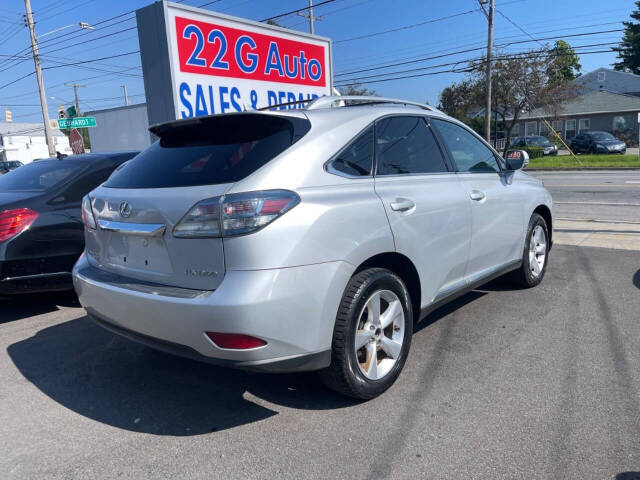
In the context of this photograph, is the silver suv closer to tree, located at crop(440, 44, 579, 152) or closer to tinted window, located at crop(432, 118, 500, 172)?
tinted window, located at crop(432, 118, 500, 172)

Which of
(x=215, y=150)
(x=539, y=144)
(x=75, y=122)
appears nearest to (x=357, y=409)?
(x=215, y=150)

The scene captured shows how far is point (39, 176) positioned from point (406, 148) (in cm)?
386

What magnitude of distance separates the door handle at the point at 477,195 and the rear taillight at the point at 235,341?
222cm

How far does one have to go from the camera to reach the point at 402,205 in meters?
3.22

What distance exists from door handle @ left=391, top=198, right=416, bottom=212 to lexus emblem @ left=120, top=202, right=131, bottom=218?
5.10 ft

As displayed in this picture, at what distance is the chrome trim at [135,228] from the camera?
9.06 ft

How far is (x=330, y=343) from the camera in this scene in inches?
110

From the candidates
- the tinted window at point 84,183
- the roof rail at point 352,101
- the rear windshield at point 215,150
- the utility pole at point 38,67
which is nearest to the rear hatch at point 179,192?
the rear windshield at point 215,150

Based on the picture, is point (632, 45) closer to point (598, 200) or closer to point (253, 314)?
point (598, 200)

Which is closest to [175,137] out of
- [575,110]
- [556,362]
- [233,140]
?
[233,140]

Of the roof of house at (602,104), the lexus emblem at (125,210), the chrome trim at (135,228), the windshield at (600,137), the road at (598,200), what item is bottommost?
the road at (598,200)

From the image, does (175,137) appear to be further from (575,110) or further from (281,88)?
(575,110)

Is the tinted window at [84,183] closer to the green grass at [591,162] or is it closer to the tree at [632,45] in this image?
the green grass at [591,162]

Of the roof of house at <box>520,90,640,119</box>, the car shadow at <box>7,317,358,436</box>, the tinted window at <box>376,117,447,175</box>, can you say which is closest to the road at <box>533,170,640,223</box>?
the tinted window at <box>376,117,447,175</box>
